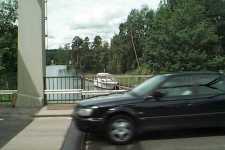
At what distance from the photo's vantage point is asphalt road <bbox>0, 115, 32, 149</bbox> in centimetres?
1154

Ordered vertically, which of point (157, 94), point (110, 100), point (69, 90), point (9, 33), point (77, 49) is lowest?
point (69, 90)

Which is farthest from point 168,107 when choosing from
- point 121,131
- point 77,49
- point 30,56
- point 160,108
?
point 77,49

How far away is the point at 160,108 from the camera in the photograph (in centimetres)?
1030

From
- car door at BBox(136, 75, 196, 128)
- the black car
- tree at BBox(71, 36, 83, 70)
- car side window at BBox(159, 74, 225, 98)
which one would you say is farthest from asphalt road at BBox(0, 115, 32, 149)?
tree at BBox(71, 36, 83, 70)

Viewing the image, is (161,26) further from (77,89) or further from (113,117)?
(113,117)

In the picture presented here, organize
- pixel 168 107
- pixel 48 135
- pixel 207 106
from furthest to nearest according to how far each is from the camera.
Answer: pixel 48 135 → pixel 207 106 → pixel 168 107

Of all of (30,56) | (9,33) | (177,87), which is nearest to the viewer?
(177,87)

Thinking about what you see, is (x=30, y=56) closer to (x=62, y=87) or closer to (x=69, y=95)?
(x=69, y=95)

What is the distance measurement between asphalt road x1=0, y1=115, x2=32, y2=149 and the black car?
1.98 metres

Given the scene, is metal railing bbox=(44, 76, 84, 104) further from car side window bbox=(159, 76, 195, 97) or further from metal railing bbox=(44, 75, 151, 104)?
A: car side window bbox=(159, 76, 195, 97)

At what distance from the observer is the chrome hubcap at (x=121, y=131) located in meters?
10.2

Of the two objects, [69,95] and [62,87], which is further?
[62,87]

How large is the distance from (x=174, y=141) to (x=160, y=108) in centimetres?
77

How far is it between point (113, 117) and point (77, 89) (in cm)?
870
